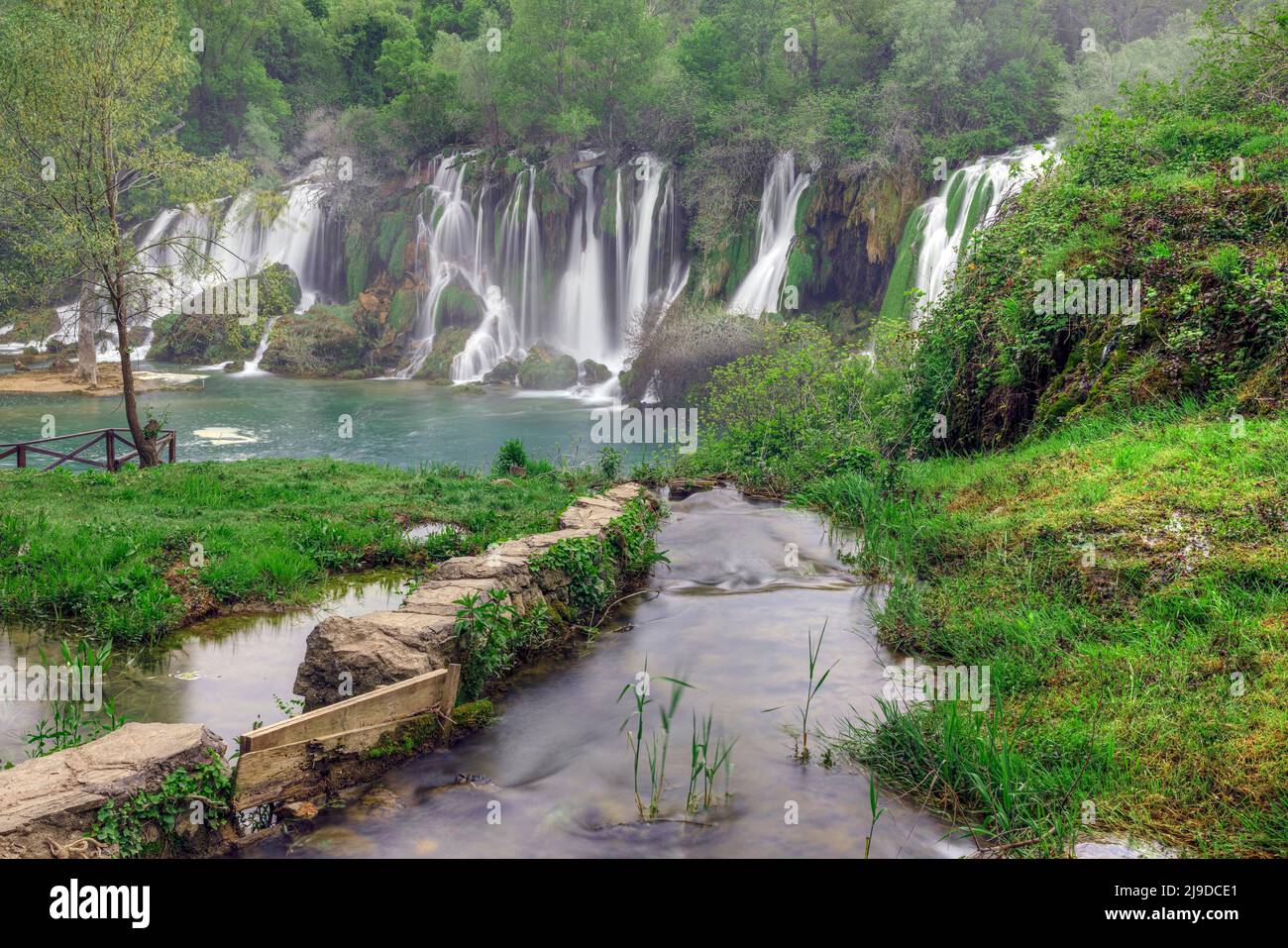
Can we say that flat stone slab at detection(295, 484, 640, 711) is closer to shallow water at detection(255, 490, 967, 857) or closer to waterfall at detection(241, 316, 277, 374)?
shallow water at detection(255, 490, 967, 857)

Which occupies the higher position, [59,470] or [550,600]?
[59,470]

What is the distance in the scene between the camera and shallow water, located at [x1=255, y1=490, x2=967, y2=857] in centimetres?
495

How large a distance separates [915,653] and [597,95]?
3437 cm

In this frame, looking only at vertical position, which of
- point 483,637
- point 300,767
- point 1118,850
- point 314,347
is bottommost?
point 1118,850

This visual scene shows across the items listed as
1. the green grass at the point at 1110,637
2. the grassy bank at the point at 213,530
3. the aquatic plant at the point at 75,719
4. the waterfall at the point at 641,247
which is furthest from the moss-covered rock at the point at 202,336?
the green grass at the point at 1110,637

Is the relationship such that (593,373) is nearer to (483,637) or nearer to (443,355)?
(443,355)

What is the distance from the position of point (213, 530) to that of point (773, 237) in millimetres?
23136

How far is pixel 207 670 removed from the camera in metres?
7.29

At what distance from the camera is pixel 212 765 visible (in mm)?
4766

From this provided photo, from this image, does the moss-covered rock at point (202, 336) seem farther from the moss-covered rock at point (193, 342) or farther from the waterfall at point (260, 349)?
the waterfall at point (260, 349)

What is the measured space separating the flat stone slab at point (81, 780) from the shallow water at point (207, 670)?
1.16 metres

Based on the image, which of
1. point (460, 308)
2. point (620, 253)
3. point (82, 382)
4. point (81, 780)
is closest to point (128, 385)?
point (81, 780)

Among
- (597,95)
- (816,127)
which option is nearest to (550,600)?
(816,127)

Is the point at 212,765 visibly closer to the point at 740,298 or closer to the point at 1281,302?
the point at 1281,302
